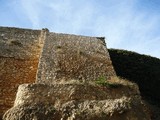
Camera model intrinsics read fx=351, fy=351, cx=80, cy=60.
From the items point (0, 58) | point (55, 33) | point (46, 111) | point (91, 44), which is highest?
point (55, 33)

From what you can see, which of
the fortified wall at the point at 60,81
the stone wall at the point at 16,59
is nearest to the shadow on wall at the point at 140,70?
the fortified wall at the point at 60,81

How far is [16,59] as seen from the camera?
1546cm

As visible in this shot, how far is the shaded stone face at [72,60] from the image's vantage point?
1375 cm

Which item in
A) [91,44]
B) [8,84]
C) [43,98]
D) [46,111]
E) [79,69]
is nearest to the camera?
[46,111]

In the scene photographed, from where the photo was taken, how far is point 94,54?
16.5 m

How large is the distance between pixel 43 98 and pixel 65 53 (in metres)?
5.28

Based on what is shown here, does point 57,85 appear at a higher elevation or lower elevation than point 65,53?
lower

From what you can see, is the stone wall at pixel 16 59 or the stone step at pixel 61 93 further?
the stone wall at pixel 16 59

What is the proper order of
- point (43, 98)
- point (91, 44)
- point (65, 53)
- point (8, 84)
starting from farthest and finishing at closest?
point (91, 44) → point (65, 53) → point (8, 84) → point (43, 98)

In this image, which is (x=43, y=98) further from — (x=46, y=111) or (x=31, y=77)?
(x=31, y=77)

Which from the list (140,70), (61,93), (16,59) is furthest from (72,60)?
(140,70)

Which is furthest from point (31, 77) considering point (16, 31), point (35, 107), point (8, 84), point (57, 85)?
point (16, 31)

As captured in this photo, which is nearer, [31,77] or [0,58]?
[31,77]

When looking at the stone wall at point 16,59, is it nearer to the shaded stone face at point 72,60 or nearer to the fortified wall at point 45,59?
the fortified wall at point 45,59
